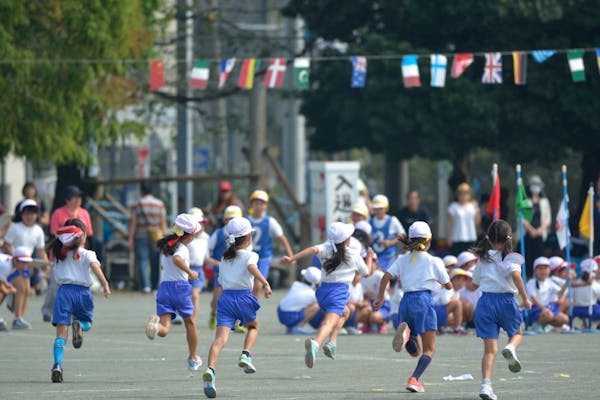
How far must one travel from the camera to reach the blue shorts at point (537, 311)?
72.7ft

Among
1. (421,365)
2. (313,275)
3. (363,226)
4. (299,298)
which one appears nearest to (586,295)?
(363,226)

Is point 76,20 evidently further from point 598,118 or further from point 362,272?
point 362,272

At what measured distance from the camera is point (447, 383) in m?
15.7

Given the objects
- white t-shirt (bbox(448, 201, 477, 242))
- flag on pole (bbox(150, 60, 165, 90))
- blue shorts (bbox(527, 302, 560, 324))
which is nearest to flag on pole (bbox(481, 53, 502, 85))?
white t-shirt (bbox(448, 201, 477, 242))

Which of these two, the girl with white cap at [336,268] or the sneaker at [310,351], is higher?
the girl with white cap at [336,268]

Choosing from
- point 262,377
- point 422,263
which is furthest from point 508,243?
point 262,377

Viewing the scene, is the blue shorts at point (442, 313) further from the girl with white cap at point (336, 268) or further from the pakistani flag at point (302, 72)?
the pakistani flag at point (302, 72)

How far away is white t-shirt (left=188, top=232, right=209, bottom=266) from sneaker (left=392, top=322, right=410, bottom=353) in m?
7.61

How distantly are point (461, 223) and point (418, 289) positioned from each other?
38.6ft

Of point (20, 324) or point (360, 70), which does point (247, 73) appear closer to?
point (360, 70)

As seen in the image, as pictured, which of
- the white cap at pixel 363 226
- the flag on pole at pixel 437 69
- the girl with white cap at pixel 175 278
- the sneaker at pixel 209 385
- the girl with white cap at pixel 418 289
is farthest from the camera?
the flag on pole at pixel 437 69

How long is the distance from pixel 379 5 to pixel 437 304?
15.3 meters

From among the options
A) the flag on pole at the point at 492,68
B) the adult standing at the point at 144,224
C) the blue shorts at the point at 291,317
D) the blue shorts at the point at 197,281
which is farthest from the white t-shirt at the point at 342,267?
the adult standing at the point at 144,224

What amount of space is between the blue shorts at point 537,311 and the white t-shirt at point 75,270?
749 centimetres
